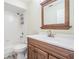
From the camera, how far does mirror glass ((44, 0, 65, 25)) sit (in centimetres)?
212

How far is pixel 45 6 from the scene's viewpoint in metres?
2.86

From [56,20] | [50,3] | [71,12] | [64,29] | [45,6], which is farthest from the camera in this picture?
[45,6]

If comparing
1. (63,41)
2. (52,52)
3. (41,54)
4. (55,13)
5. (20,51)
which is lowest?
(20,51)

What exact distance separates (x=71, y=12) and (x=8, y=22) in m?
2.82

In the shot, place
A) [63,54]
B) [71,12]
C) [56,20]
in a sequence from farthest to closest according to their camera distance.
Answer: [56,20], [71,12], [63,54]

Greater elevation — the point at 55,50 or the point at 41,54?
the point at 55,50

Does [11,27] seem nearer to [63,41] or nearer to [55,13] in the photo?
[55,13]

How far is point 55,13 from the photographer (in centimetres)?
238

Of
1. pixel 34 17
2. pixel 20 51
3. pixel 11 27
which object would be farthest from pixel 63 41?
pixel 11 27

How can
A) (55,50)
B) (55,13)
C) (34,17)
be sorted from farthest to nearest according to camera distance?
(34,17) → (55,13) → (55,50)

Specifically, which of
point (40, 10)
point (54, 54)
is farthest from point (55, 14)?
point (54, 54)

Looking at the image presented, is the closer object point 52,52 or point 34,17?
point 52,52

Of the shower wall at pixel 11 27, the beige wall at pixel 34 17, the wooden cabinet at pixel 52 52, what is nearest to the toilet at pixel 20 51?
the beige wall at pixel 34 17

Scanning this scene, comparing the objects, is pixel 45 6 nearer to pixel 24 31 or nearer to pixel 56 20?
pixel 56 20
